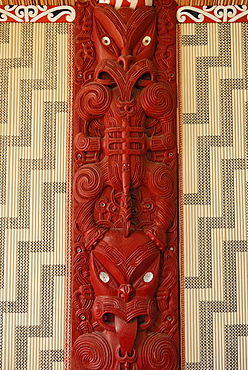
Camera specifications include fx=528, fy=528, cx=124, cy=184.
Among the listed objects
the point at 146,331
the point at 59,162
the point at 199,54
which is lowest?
the point at 146,331

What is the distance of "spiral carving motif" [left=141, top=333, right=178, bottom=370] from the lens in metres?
2.72

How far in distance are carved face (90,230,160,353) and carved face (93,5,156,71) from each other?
0.96m

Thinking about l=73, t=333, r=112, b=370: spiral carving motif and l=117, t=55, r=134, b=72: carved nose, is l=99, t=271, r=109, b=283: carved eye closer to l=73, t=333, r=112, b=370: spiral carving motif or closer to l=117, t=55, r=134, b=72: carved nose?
l=73, t=333, r=112, b=370: spiral carving motif

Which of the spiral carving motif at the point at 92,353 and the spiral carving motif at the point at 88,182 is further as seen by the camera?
the spiral carving motif at the point at 88,182

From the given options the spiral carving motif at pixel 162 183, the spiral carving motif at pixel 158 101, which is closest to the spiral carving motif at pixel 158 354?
the spiral carving motif at pixel 162 183

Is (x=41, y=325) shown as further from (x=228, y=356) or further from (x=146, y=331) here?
(x=228, y=356)

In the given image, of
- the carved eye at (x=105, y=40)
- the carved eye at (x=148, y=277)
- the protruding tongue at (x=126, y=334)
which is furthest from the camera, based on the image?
the carved eye at (x=105, y=40)

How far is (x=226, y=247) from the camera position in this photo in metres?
2.92

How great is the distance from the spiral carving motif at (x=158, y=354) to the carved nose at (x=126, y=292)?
0.23 metres

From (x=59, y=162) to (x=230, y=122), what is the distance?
100 centimetres

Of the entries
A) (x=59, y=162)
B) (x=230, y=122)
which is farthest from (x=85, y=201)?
(x=230, y=122)

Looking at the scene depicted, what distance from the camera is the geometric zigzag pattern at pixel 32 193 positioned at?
2.87 meters

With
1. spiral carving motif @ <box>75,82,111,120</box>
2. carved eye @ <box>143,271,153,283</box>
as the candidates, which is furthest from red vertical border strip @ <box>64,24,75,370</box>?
carved eye @ <box>143,271,153,283</box>

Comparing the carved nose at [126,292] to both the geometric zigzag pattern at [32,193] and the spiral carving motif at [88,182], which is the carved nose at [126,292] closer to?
the geometric zigzag pattern at [32,193]
